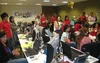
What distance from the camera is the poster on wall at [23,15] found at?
17.4 meters

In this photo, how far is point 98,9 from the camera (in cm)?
1164

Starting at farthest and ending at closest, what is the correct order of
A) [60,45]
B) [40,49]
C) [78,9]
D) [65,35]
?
[78,9] → [65,35] → [40,49] → [60,45]

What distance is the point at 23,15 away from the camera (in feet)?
57.6

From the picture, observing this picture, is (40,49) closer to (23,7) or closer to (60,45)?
(60,45)

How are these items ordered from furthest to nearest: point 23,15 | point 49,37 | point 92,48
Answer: point 23,15 → point 49,37 → point 92,48

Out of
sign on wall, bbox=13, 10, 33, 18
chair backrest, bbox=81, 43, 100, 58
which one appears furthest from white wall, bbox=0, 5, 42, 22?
chair backrest, bbox=81, 43, 100, 58

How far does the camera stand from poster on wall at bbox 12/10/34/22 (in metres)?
17.4

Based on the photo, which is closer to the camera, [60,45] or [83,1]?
[60,45]

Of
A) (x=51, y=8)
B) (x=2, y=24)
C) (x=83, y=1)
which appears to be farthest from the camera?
(x=51, y=8)

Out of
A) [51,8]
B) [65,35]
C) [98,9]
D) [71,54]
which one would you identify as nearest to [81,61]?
[71,54]

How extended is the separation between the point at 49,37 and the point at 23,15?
13141 mm

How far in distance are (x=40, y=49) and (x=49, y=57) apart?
4.58 feet

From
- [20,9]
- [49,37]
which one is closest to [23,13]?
[20,9]

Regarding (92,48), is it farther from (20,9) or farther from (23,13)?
(20,9)
